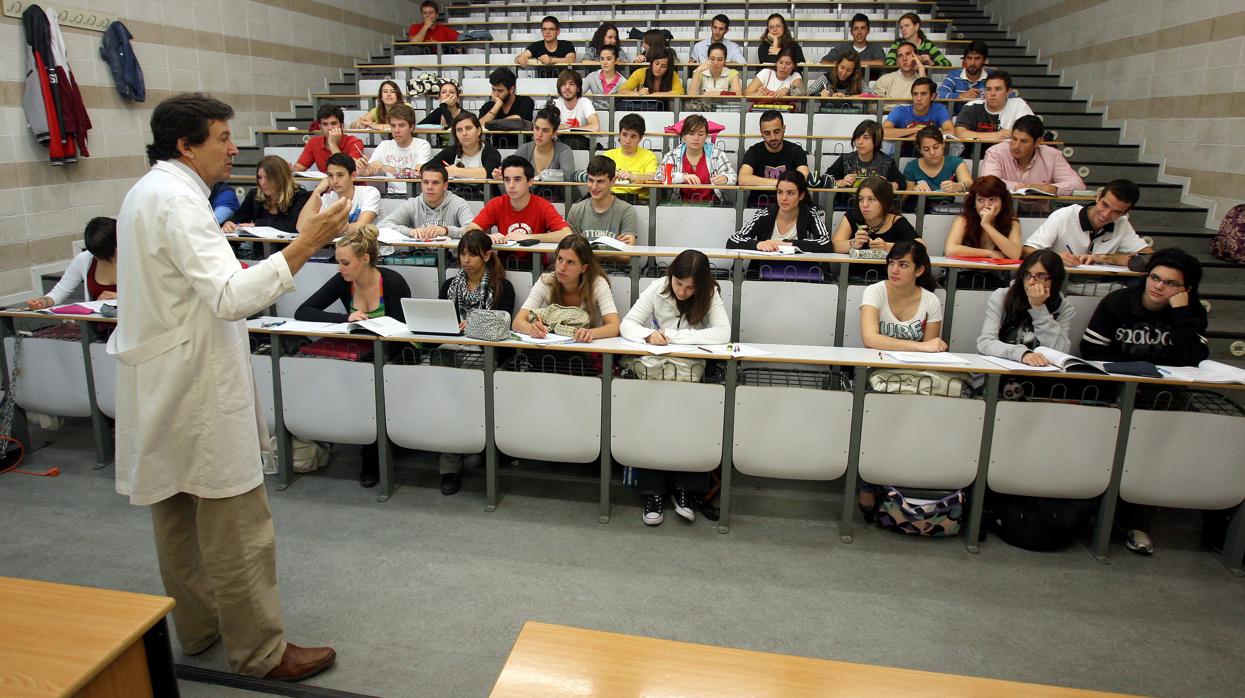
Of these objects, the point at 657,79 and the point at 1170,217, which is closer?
the point at 1170,217

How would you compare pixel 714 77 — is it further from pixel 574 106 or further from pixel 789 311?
pixel 789 311

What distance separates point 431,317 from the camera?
10.1 feet

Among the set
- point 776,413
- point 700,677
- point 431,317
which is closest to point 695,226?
point 776,413

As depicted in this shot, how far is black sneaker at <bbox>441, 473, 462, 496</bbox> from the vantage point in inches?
131

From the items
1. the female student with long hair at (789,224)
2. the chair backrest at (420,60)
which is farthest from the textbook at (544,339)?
the chair backrest at (420,60)

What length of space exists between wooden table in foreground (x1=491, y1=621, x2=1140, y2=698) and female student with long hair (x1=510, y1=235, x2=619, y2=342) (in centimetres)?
203

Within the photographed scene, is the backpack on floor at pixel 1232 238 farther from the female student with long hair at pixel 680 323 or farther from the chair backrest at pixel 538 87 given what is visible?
the chair backrest at pixel 538 87

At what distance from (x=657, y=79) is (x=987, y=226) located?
11.6ft

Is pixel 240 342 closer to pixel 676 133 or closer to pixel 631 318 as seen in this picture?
pixel 631 318

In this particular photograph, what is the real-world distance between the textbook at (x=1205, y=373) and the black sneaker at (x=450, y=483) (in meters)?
2.87

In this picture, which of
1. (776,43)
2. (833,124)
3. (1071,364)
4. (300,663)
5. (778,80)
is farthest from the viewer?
(776,43)

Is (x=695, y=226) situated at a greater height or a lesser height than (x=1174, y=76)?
lesser

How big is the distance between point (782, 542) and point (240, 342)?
210cm

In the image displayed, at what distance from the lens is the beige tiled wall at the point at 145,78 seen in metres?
4.89
